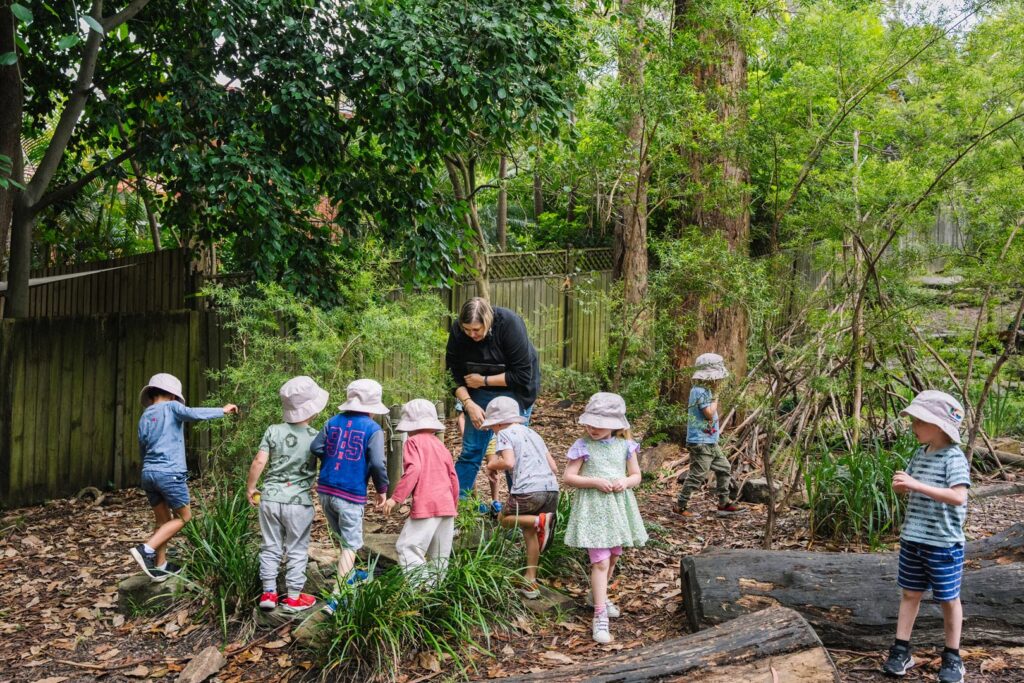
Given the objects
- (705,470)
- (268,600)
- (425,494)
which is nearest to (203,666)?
(268,600)

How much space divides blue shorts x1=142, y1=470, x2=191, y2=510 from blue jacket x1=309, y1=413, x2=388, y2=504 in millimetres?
966

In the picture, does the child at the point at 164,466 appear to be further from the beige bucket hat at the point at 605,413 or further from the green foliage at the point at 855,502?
the green foliage at the point at 855,502

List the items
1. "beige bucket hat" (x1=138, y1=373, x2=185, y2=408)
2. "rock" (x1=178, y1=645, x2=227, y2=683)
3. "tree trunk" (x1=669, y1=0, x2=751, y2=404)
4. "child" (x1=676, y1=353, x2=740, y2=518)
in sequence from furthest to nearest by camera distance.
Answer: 1. "tree trunk" (x1=669, y1=0, x2=751, y2=404)
2. "child" (x1=676, y1=353, x2=740, y2=518)
3. "beige bucket hat" (x1=138, y1=373, x2=185, y2=408)
4. "rock" (x1=178, y1=645, x2=227, y2=683)

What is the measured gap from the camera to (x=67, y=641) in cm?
514

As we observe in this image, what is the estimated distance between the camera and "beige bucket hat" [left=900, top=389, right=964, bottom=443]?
425 cm

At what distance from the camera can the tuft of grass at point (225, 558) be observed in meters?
5.15

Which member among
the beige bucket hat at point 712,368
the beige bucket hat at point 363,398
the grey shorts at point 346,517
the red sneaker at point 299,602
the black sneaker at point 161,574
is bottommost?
the red sneaker at point 299,602

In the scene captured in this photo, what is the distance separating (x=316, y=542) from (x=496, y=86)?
383 cm

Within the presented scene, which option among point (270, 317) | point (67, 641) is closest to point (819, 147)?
point (270, 317)

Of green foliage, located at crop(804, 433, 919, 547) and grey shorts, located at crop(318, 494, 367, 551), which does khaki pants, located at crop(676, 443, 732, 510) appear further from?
grey shorts, located at crop(318, 494, 367, 551)

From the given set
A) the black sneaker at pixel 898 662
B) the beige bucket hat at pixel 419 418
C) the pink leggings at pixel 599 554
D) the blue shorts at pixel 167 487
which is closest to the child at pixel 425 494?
the beige bucket hat at pixel 419 418

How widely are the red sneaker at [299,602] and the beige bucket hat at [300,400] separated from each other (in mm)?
986

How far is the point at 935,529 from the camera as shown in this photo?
4242 mm

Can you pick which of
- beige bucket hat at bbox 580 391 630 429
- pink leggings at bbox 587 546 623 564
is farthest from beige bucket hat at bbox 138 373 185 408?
pink leggings at bbox 587 546 623 564
